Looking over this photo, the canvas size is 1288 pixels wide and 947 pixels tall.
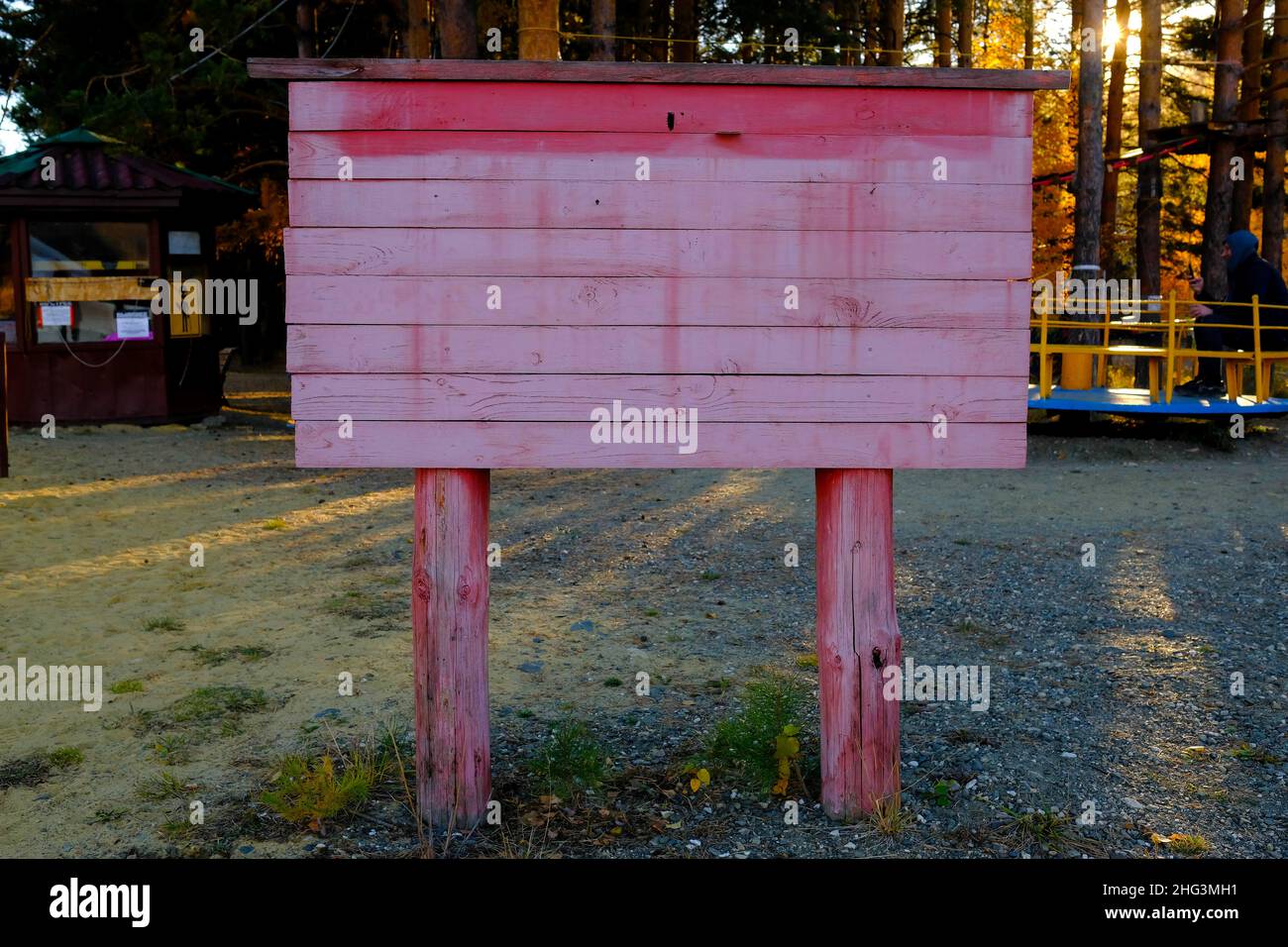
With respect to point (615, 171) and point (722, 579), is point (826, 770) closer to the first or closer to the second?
point (615, 171)

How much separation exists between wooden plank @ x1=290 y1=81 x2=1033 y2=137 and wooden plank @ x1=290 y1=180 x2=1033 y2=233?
0.18 metres

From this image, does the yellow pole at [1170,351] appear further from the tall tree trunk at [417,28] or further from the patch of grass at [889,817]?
the patch of grass at [889,817]

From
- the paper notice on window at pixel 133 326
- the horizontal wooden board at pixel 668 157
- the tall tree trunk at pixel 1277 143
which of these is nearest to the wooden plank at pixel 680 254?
the horizontal wooden board at pixel 668 157

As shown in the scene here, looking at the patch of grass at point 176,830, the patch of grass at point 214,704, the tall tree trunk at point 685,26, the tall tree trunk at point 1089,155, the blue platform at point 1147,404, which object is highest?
the tall tree trunk at point 685,26

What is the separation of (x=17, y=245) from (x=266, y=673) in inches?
412

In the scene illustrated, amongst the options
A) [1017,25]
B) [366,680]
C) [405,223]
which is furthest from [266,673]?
[1017,25]

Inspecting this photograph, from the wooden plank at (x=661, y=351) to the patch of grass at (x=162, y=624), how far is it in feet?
11.9

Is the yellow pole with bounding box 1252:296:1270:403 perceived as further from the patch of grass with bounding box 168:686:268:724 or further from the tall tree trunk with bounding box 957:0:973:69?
the tall tree trunk with bounding box 957:0:973:69

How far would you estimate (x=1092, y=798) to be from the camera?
15.6 feet

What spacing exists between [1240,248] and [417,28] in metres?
9.73

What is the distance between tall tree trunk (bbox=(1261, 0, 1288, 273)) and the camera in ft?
58.9

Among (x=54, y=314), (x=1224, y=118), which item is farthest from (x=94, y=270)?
(x=1224, y=118)

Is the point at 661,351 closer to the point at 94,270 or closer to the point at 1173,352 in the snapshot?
the point at 1173,352

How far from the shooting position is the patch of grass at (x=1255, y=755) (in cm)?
510
